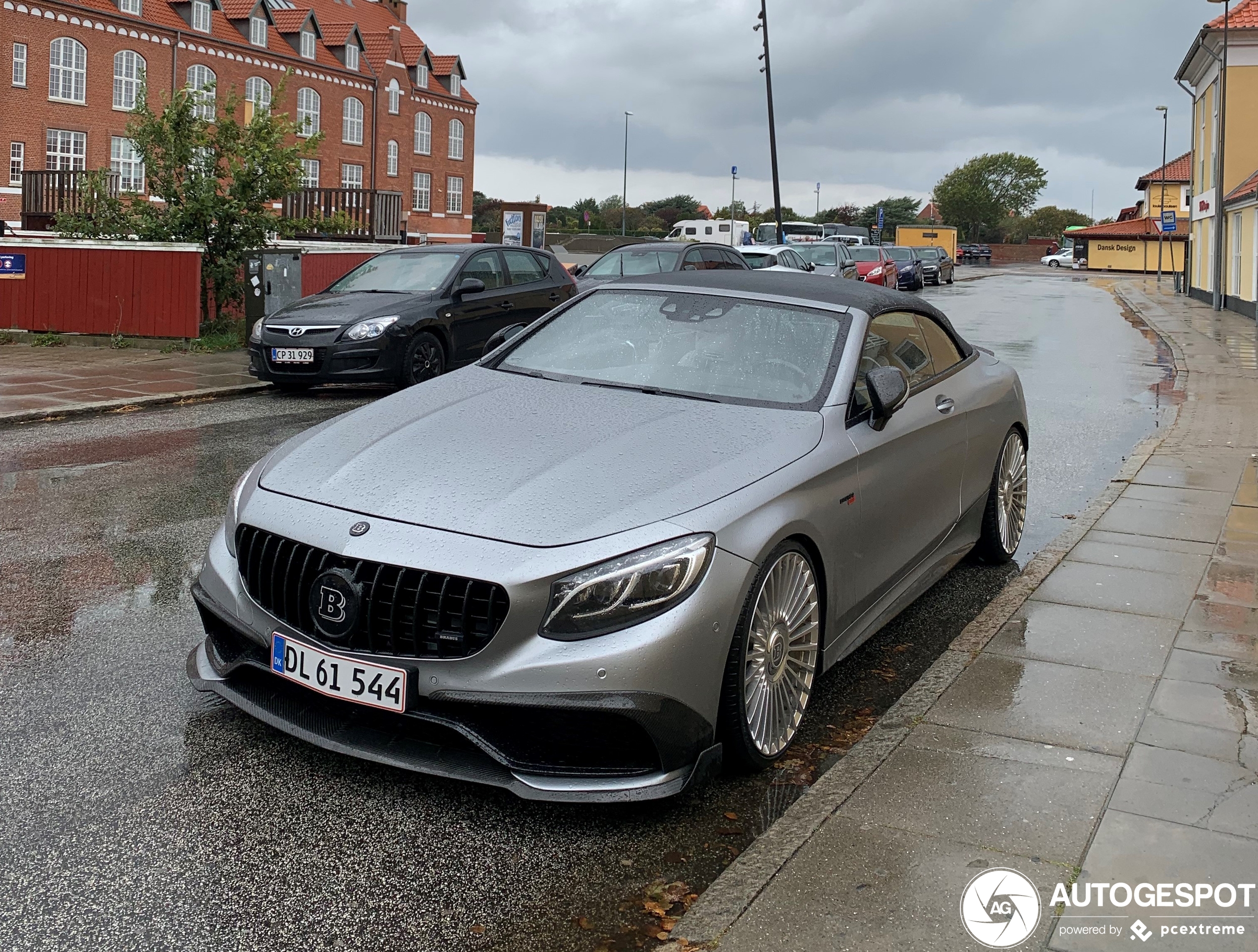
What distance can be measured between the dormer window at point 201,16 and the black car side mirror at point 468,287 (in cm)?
4554

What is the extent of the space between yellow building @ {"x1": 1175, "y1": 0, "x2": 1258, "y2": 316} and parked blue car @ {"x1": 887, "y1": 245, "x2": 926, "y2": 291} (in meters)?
9.19

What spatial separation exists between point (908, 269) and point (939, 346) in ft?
138

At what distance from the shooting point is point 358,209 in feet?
89.2

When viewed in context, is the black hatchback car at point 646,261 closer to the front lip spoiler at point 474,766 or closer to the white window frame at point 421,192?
the front lip spoiler at point 474,766

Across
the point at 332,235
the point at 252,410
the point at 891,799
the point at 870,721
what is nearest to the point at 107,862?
the point at 891,799

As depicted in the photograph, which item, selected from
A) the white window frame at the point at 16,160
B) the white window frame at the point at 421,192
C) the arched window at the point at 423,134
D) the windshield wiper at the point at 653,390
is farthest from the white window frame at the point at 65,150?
the windshield wiper at the point at 653,390

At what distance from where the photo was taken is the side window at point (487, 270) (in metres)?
14.5

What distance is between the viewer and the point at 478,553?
3529 millimetres

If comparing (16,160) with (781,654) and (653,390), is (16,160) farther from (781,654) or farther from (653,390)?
(781,654)

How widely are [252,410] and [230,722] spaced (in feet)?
28.4

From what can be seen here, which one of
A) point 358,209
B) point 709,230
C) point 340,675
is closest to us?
point 340,675

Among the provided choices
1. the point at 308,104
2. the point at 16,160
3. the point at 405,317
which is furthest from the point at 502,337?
the point at 308,104

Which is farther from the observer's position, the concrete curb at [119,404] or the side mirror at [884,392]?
the concrete curb at [119,404]

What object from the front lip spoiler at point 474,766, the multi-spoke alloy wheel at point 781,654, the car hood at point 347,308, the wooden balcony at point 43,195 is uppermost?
the wooden balcony at point 43,195
